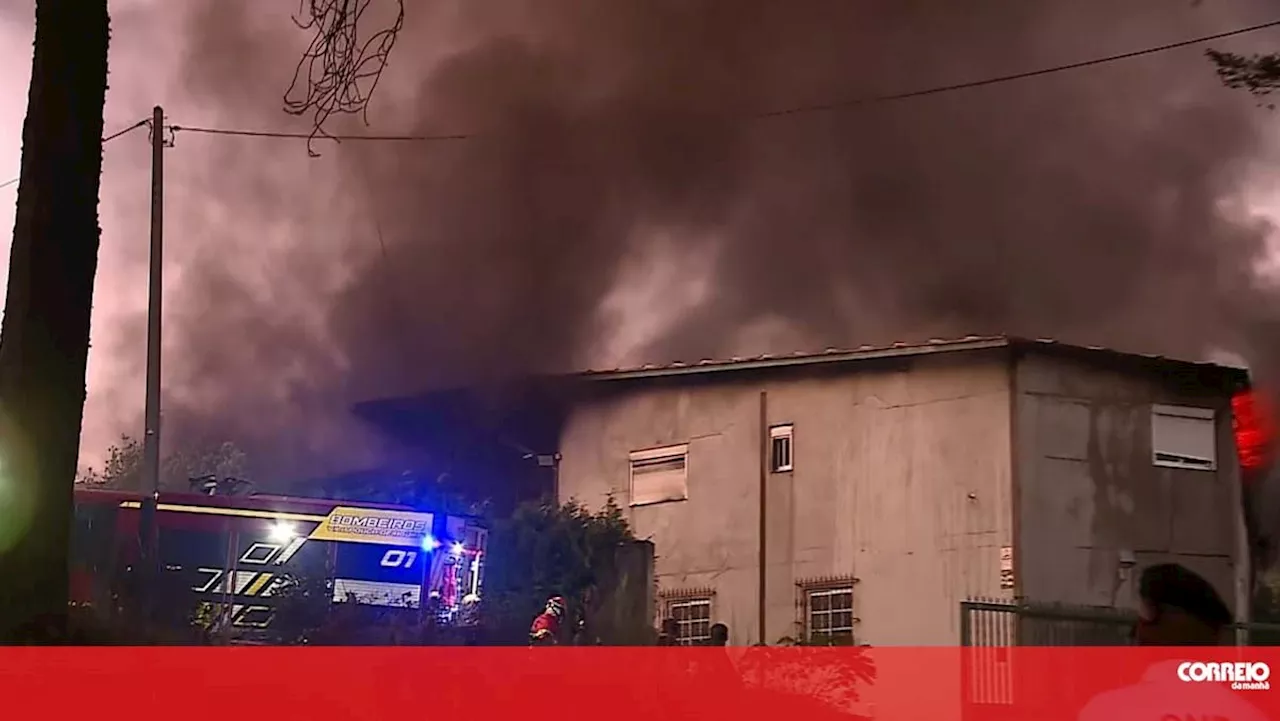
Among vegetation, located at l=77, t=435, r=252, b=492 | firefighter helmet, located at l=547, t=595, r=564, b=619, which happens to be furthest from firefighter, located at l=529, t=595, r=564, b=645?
vegetation, located at l=77, t=435, r=252, b=492

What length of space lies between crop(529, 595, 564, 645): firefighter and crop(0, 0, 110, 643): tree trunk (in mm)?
1116

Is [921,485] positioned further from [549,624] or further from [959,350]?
[549,624]

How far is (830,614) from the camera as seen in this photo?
10.6 ft

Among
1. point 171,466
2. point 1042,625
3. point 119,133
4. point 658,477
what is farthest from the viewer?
point 119,133

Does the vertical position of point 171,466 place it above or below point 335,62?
below

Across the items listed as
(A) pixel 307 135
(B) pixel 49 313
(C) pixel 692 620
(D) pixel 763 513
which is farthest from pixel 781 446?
(B) pixel 49 313

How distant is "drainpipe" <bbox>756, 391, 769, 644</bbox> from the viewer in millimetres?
3248

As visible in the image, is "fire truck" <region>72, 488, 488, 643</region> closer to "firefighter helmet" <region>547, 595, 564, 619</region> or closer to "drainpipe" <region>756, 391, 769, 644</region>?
"firefighter helmet" <region>547, 595, 564, 619</region>

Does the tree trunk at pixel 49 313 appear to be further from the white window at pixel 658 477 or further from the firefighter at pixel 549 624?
the white window at pixel 658 477

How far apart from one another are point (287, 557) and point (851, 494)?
4.16 feet

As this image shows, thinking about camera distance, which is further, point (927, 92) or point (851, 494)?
point (927, 92)

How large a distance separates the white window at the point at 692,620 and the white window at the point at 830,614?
0.72ft

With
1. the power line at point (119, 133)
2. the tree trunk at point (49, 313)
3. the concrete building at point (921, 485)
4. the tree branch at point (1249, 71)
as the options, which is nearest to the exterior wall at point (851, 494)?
the concrete building at point (921, 485)

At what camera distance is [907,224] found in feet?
11.3
